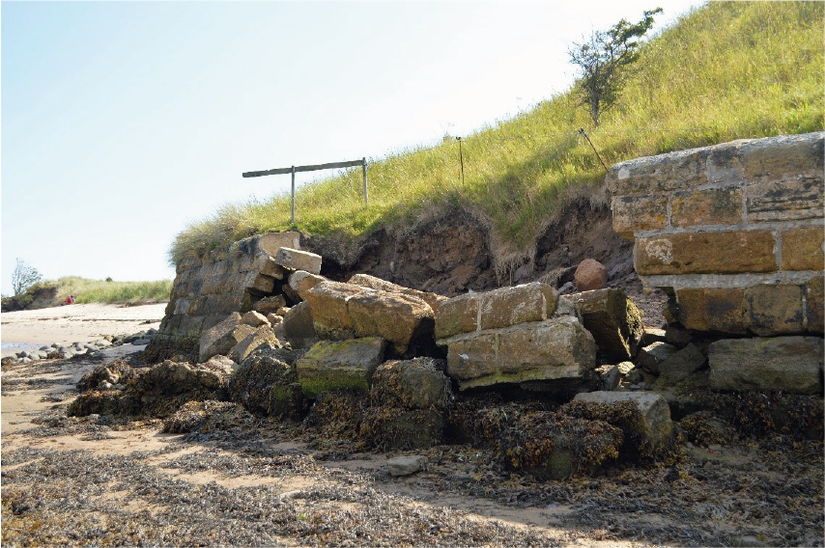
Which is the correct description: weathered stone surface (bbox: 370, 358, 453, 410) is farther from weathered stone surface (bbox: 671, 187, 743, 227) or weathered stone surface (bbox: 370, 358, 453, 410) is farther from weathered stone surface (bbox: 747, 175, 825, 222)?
weathered stone surface (bbox: 747, 175, 825, 222)

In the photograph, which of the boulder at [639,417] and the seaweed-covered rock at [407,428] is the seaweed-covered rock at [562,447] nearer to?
the boulder at [639,417]

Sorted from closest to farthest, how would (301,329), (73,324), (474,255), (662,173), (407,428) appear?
1. (662,173)
2. (407,428)
3. (301,329)
4. (474,255)
5. (73,324)

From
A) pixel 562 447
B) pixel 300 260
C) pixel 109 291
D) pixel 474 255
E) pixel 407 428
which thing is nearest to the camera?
pixel 562 447

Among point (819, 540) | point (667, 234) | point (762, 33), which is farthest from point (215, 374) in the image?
point (762, 33)

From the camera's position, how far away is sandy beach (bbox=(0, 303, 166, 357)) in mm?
20547

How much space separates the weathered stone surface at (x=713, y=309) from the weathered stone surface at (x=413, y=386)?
189 cm

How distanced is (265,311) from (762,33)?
43.5 ft

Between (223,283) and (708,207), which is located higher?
(708,207)

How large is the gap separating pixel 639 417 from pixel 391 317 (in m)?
2.45

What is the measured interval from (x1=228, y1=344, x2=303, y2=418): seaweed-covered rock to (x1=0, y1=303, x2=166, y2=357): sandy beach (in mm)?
13605

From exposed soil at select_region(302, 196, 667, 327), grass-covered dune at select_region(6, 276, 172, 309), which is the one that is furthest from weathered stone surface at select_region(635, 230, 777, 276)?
grass-covered dune at select_region(6, 276, 172, 309)

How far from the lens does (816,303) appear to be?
4512 millimetres

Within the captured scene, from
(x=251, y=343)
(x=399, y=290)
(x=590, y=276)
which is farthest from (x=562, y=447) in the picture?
(x=251, y=343)

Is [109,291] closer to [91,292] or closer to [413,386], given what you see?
[91,292]
